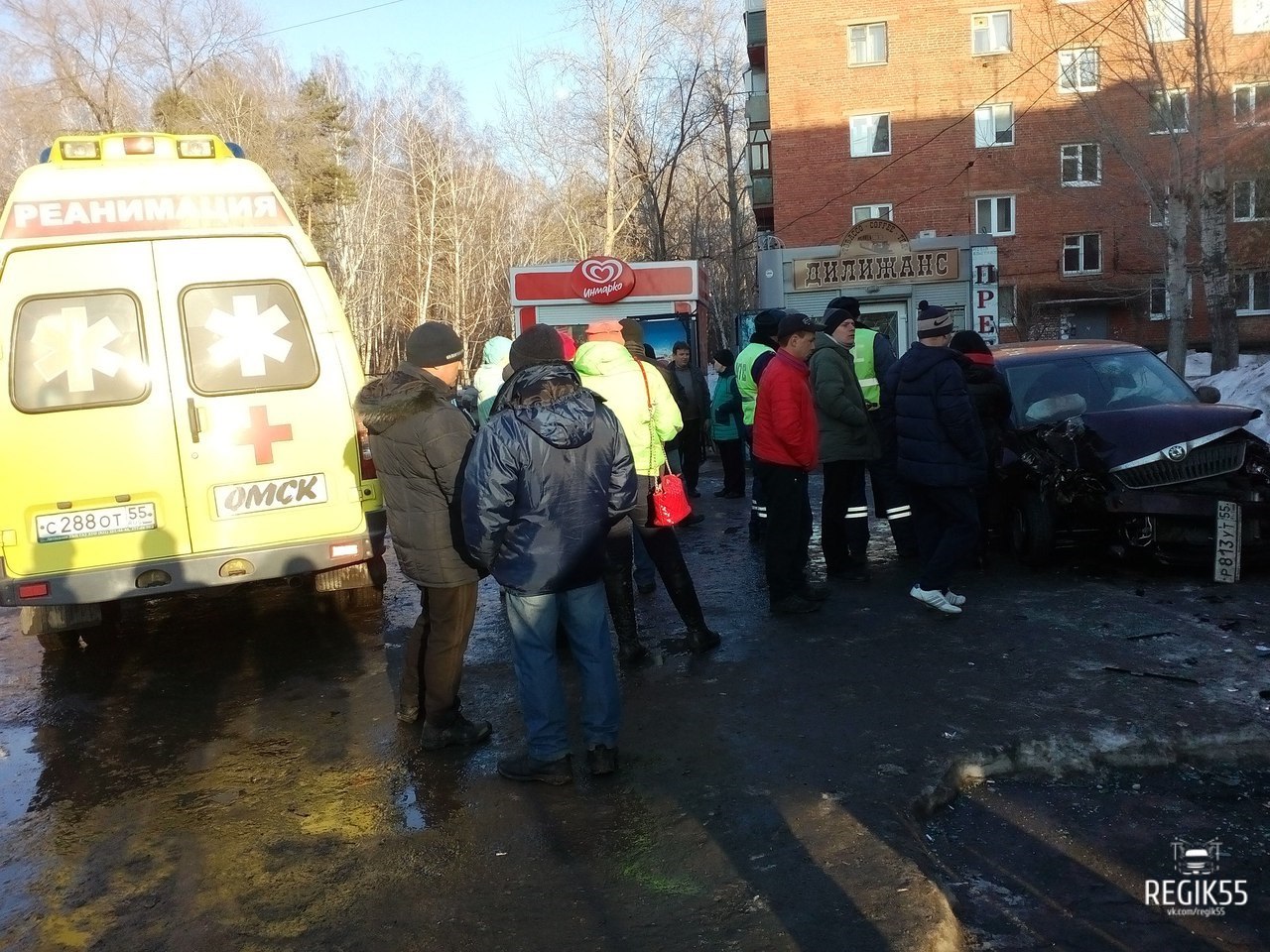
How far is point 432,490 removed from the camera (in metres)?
4.61

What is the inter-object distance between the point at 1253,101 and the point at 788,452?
1554 centimetres

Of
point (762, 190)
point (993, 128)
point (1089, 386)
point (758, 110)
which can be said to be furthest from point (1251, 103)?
point (762, 190)

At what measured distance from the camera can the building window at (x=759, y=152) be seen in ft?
125

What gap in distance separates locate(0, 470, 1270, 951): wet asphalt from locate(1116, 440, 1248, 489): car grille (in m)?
0.70

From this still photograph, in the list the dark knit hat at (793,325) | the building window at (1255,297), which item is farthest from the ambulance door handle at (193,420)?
the building window at (1255,297)

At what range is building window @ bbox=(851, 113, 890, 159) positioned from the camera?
116 feet

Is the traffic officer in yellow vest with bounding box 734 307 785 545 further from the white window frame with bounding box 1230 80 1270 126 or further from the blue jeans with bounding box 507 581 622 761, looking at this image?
the white window frame with bounding box 1230 80 1270 126

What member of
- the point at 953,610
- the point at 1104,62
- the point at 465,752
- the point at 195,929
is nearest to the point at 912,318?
the point at 1104,62

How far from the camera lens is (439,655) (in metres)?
4.70

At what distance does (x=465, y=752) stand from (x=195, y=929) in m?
1.51

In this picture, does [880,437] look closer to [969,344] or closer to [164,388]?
[969,344]

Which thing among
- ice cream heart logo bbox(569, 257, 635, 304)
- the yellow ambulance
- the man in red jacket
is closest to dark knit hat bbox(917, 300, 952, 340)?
the man in red jacket

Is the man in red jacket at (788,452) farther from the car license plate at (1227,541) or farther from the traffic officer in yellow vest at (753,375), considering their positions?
the car license plate at (1227,541)

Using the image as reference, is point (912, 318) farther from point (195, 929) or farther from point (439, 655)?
point (195, 929)
